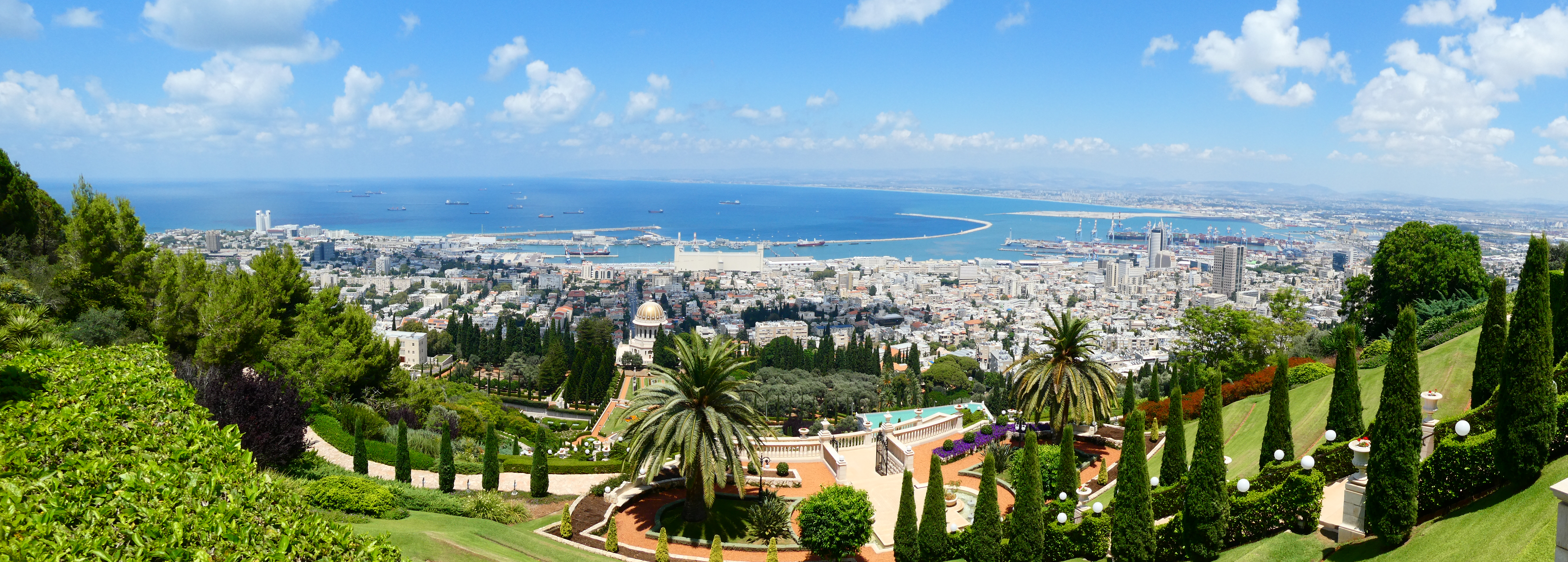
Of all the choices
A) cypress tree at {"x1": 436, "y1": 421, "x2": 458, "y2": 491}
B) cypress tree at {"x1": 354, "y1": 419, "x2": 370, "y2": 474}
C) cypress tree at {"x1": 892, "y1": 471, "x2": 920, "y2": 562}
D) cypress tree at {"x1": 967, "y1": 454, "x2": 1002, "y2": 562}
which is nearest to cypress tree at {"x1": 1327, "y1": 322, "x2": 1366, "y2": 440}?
cypress tree at {"x1": 967, "y1": 454, "x2": 1002, "y2": 562}

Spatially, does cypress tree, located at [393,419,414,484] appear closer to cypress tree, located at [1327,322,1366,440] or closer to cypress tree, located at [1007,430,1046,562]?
cypress tree, located at [1007,430,1046,562]

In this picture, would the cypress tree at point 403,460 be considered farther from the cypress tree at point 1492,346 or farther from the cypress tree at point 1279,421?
the cypress tree at point 1492,346

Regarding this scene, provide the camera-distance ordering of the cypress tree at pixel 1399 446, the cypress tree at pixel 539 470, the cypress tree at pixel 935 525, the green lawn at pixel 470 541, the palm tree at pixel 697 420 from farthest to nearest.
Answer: the cypress tree at pixel 539 470 < the palm tree at pixel 697 420 < the cypress tree at pixel 935 525 < the green lawn at pixel 470 541 < the cypress tree at pixel 1399 446

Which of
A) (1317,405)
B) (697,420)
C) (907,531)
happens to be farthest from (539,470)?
(1317,405)

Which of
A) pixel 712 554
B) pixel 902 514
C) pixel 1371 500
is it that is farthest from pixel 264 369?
pixel 1371 500

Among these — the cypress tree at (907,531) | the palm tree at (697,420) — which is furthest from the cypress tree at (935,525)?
the palm tree at (697,420)

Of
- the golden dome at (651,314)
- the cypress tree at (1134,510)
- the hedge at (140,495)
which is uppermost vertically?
the hedge at (140,495)

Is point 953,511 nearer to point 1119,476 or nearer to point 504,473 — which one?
point 1119,476
